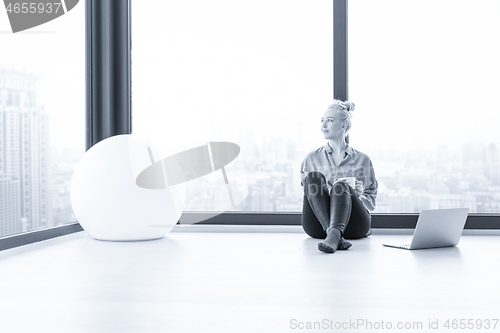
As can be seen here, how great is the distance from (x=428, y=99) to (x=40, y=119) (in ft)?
8.65

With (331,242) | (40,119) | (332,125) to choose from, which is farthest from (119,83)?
(331,242)

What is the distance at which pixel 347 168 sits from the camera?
3297mm

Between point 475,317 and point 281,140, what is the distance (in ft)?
8.16

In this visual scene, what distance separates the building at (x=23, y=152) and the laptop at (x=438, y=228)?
2150 millimetres

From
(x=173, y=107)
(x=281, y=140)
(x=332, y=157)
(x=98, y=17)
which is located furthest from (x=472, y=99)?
(x=98, y=17)

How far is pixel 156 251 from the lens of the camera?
9.05 ft

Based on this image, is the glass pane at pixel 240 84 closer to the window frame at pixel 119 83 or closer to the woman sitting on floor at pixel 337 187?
the window frame at pixel 119 83

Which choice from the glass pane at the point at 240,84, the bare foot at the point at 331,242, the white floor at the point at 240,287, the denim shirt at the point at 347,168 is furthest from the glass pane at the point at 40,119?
the bare foot at the point at 331,242

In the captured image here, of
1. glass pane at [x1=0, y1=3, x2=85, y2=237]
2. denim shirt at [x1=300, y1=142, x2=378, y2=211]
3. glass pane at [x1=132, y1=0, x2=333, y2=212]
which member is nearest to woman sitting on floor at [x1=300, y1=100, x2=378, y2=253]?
denim shirt at [x1=300, y1=142, x2=378, y2=211]

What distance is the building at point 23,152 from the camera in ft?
9.17

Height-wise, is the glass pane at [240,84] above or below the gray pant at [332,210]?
above

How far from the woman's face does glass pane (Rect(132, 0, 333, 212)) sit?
0.46m

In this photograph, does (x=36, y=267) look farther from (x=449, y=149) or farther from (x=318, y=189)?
(x=449, y=149)

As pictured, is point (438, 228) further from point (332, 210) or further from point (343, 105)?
point (343, 105)
